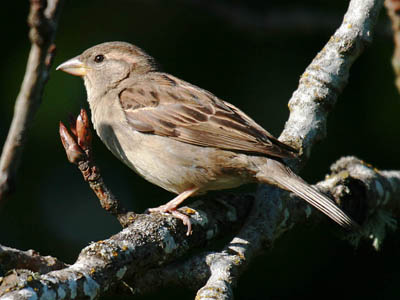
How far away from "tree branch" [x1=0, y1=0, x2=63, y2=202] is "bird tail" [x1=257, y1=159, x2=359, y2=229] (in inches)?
80.6

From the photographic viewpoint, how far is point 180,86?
13.5ft

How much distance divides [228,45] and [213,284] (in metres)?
3.37

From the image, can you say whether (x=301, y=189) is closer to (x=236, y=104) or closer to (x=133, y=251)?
(x=133, y=251)

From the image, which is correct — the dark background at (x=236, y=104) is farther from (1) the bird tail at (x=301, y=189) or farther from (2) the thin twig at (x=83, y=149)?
(2) the thin twig at (x=83, y=149)

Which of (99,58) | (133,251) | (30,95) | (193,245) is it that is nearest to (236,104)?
(99,58)

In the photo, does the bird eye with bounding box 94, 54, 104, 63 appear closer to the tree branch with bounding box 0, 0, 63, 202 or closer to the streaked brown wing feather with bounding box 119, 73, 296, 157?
the streaked brown wing feather with bounding box 119, 73, 296, 157

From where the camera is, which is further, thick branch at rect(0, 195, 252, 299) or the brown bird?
the brown bird

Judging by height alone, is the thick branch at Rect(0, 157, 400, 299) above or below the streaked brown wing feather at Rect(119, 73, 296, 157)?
below

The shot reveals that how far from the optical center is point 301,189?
10.7 feet

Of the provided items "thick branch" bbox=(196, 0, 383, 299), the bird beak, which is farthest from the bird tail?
the bird beak

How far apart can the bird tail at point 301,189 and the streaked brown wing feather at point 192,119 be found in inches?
3.5

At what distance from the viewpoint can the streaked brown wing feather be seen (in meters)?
3.58

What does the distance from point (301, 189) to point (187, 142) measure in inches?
32.5

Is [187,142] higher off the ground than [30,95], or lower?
lower
